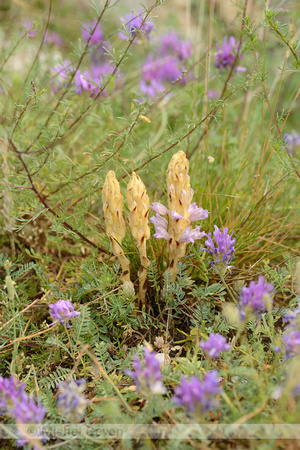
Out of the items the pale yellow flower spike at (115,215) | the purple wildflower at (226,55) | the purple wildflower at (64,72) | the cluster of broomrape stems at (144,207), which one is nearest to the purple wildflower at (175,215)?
the cluster of broomrape stems at (144,207)

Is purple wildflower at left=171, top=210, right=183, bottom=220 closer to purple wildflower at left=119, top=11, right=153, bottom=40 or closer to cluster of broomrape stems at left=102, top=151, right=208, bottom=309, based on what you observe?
cluster of broomrape stems at left=102, top=151, right=208, bottom=309

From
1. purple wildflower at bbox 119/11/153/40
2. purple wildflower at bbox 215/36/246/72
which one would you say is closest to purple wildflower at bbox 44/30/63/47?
purple wildflower at bbox 119/11/153/40

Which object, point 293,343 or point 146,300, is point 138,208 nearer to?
point 146,300

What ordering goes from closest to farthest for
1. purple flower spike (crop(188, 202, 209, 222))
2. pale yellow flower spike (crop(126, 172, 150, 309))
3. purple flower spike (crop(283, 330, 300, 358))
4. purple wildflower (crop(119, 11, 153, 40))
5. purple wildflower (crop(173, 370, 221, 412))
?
purple wildflower (crop(173, 370, 221, 412)), purple flower spike (crop(283, 330, 300, 358)), pale yellow flower spike (crop(126, 172, 150, 309)), purple flower spike (crop(188, 202, 209, 222)), purple wildflower (crop(119, 11, 153, 40))

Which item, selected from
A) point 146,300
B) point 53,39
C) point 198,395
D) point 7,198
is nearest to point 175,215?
point 146,300

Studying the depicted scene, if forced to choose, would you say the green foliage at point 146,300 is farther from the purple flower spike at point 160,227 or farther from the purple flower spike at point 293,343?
the purple flower spike at point 160,227
